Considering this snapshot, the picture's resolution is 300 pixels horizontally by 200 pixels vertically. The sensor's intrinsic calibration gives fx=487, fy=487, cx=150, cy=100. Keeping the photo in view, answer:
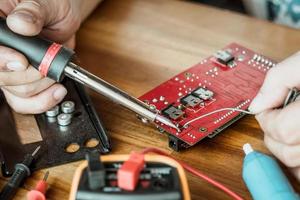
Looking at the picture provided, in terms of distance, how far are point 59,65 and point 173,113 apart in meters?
0.18

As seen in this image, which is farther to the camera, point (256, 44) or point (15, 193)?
point (256, 44)

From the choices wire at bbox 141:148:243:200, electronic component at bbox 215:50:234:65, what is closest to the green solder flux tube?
wire at bbox 141:148:243:200

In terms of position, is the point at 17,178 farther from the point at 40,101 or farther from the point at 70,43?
the point at 70,43

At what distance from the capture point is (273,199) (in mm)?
559

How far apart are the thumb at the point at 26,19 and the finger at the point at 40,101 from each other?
0.10 m

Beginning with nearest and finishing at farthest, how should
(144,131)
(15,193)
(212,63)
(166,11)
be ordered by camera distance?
(15,193) < (144,131) < (212,63) < (166,11)

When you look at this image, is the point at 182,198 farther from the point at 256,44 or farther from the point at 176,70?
the point at 256,44

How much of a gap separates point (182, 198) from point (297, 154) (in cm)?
21

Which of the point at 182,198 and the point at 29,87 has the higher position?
the point at 182,198

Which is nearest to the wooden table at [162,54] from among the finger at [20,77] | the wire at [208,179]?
the wire at [208,179]

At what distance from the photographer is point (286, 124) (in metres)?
0.64

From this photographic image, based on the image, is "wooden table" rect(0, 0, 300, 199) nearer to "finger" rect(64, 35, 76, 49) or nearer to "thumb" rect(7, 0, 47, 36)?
"finger" rect(64, 35, 76, 49)

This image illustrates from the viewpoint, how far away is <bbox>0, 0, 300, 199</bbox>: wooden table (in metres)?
0.68

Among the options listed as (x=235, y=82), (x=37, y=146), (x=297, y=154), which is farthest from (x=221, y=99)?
(x=37, y=146)
